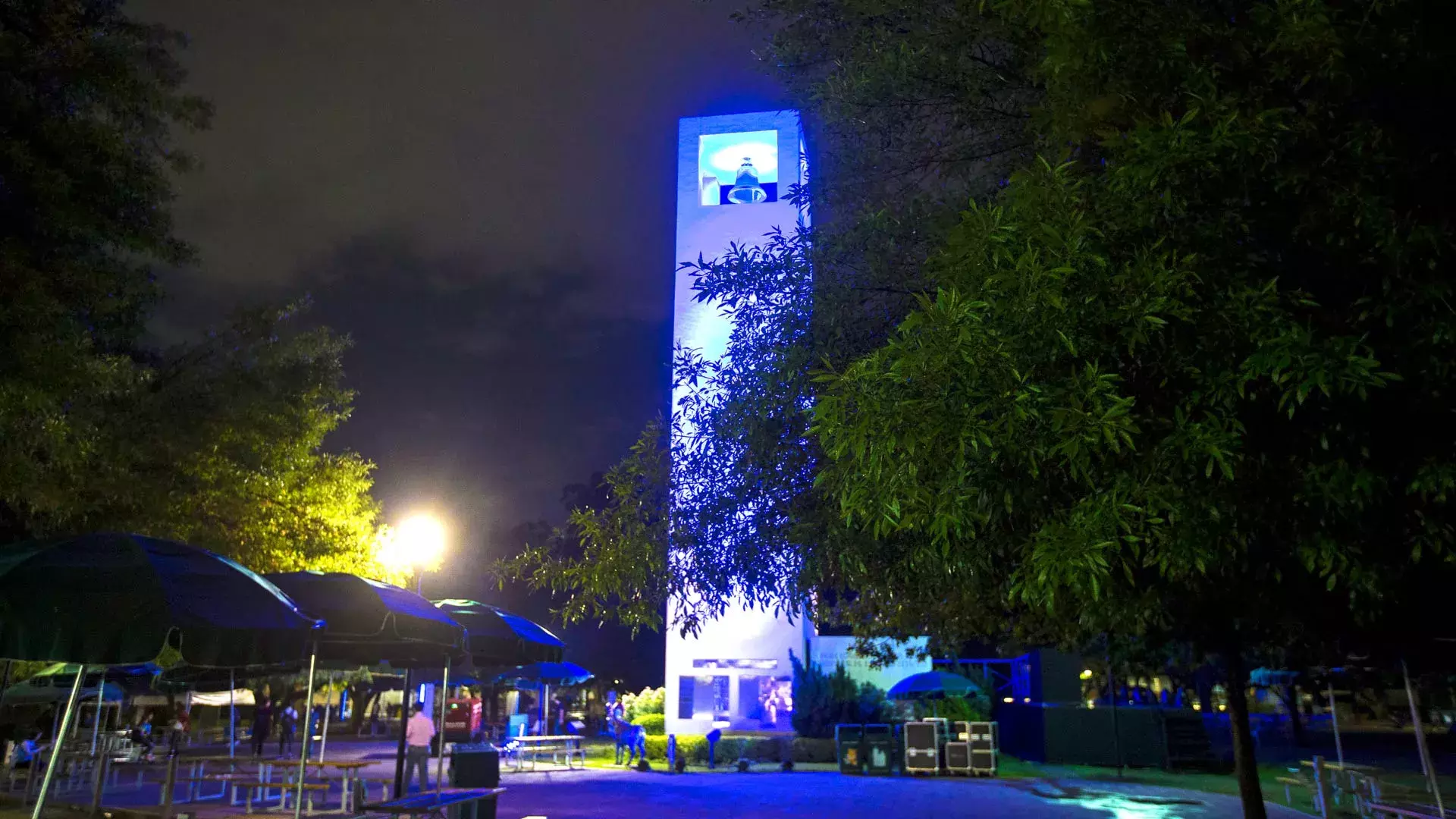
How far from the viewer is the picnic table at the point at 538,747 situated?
23.0m

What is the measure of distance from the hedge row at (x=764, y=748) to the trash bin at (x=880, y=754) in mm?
2317

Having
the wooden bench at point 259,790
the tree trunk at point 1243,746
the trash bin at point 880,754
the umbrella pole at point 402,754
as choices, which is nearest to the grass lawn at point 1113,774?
the trash bin at point 880,754

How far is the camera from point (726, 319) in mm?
24844

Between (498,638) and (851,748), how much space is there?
1306cm

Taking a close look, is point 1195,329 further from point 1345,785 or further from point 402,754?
point 1345,785

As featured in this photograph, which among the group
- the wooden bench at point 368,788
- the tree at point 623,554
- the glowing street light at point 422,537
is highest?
the glowing street light at point 422,537

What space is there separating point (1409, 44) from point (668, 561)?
22.3ft

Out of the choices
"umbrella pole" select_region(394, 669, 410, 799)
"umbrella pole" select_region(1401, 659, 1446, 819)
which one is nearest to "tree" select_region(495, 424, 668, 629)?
"umbrella pole" select_region(394, 669, 410, 799)

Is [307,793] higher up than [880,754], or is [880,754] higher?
[880,754]

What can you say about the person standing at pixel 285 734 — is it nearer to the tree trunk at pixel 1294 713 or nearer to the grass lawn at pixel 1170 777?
the grass lawn at pixel 1170 777

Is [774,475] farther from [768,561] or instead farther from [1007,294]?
[1007,294]

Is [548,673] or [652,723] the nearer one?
[548,673]

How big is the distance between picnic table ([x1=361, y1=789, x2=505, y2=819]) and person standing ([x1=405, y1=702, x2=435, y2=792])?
2.63m

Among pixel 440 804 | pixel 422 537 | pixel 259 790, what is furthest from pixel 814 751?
pixel 440 804
